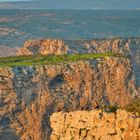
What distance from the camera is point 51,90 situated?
45.7 meters

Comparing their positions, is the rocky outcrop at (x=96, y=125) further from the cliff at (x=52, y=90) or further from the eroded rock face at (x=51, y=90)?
the eroded rock face at (x=51, y=90)

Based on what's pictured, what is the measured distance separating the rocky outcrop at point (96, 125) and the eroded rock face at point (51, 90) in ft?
52.2

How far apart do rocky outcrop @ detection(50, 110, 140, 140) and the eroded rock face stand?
626 inches

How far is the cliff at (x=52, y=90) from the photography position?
4316 cm

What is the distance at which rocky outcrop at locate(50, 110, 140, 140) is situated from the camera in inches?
910

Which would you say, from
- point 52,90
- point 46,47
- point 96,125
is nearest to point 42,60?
point 52,90

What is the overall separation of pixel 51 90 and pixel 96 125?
855 inches

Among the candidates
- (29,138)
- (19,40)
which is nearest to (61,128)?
(29,138)

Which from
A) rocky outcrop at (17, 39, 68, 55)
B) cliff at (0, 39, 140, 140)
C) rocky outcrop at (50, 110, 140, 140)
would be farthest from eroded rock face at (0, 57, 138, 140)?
rocky outcrop at (17, 39, 68, 55)

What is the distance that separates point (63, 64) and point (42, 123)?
3.50 metres

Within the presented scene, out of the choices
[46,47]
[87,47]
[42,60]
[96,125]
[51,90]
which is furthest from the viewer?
[87,47]

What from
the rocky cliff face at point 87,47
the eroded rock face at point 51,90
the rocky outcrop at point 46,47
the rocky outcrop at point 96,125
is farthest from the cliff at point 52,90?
the rocky cliff face at point 87,47

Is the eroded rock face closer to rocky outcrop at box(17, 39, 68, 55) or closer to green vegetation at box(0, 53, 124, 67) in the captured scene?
green vegetation at box(0, 53, 124, 67)

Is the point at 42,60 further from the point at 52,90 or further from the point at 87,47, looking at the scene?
the point at 87,47
